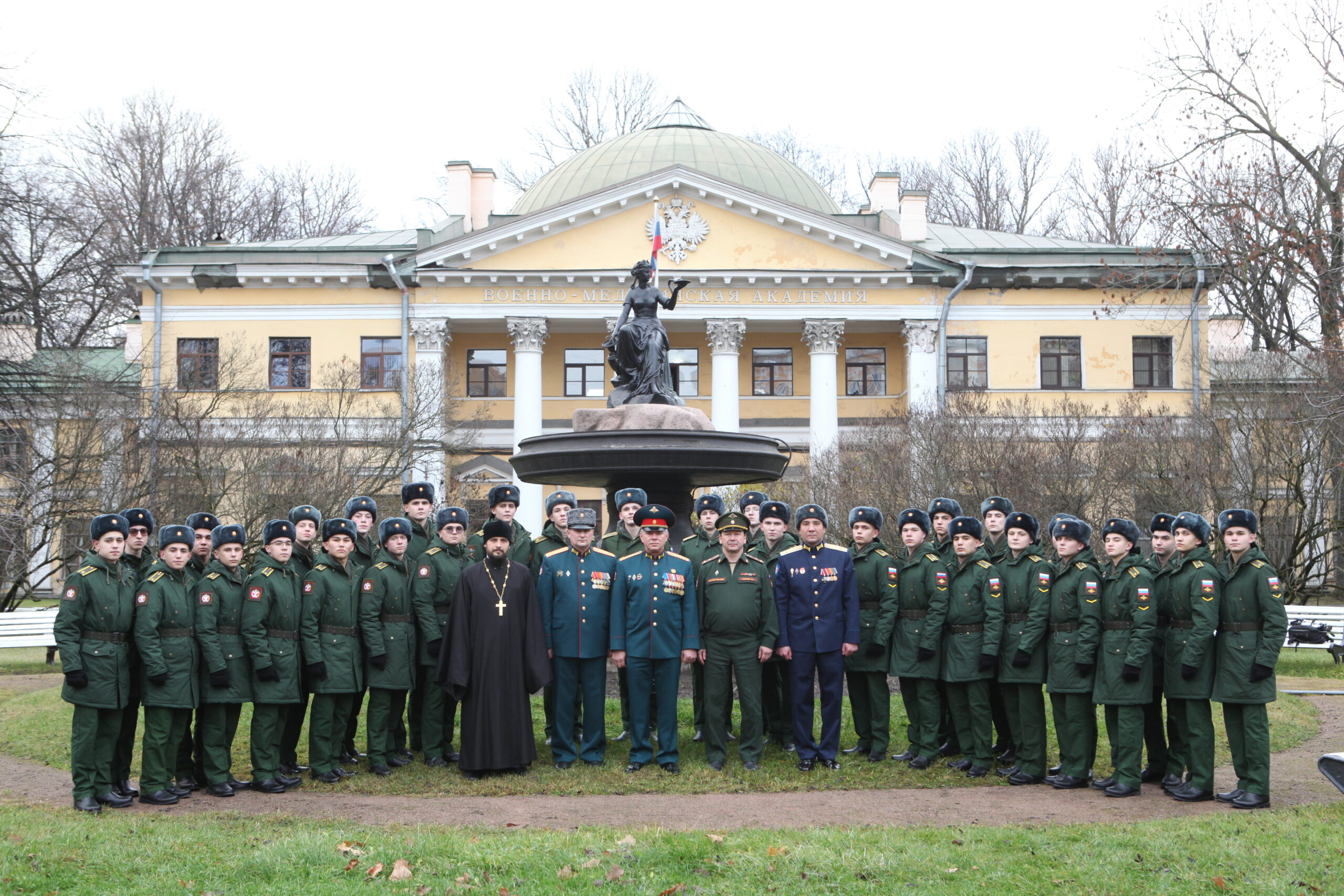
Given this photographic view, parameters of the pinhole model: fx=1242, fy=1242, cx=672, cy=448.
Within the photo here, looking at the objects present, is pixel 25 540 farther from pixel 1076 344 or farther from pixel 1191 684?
pixel 1076 344

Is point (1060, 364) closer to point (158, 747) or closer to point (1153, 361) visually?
point (1153, 361)

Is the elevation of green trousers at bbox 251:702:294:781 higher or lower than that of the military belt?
lower

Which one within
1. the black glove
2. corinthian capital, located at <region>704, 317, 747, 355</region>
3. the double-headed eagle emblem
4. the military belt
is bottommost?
the black glove

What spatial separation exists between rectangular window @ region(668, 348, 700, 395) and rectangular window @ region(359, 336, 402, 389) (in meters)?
8.77

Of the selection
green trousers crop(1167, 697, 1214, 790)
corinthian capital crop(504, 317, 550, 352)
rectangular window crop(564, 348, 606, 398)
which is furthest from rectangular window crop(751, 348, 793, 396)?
green trousers crop(1167, 697, 1214, 790)

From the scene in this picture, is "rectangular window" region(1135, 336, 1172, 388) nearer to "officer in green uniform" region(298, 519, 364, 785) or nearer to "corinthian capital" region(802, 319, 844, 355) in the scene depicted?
"corinthian capital" region(802, 319, 844, 355)

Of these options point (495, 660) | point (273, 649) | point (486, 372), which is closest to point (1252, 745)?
point (495, 660)

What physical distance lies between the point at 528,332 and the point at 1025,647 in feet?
99.8

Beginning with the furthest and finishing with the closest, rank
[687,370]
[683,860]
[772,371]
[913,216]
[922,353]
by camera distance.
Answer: [913,216], [772,371], [687,370], [922,353], [683,860]

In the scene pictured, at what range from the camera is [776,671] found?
10.3 metres

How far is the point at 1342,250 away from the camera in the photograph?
16.6 meters

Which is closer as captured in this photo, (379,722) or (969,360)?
(379,722)

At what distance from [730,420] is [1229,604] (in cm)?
3003

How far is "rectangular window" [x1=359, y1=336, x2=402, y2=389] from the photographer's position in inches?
1511
